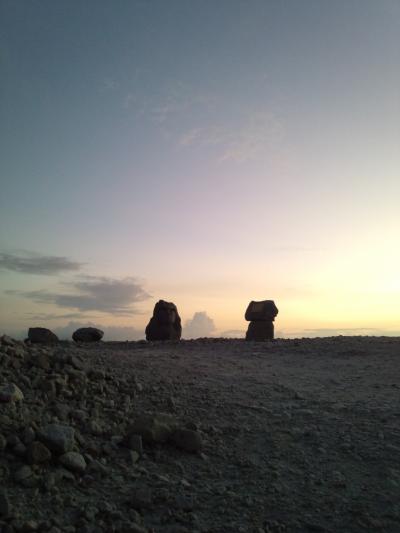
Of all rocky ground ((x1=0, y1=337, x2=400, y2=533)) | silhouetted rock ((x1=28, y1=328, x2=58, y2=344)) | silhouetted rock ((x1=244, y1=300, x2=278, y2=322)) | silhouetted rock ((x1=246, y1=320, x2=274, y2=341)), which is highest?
silhouetted rock ((x1=244, y1=300, x2=278, y2=322))

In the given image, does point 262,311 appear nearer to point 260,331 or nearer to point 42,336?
point 260,331

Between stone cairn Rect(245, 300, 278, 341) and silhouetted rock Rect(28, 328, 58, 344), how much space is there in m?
9.17

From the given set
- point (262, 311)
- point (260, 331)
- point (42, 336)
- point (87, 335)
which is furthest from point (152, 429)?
point (262, 311)

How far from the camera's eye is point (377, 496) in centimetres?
495

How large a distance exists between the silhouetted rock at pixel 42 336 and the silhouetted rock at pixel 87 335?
1.61 m

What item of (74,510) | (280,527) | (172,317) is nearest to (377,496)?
(280,527)

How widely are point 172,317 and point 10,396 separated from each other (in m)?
15.5

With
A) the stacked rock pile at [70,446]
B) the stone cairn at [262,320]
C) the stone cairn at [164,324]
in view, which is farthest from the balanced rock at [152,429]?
the stone cairn at [262,320]

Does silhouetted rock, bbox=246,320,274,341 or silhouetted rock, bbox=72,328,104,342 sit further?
silhouetted rock, bbox=246,320,274,341

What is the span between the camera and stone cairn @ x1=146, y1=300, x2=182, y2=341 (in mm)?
20672

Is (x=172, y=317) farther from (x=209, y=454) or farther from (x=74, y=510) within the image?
(x=74, y=510)

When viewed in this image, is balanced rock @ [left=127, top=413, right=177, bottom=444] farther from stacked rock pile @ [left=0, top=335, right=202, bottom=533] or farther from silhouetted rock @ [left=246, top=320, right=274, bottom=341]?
silhouetted rock @ [left=246, top=320, right=274, bottom=341]

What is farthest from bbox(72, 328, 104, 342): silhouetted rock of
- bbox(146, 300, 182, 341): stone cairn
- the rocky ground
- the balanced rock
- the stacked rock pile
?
the balanced rock

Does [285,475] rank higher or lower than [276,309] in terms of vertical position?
lower
